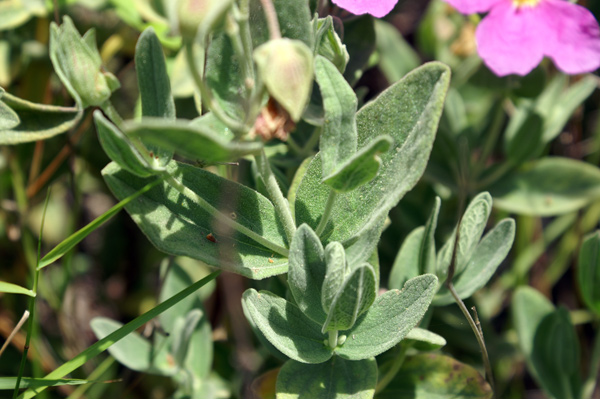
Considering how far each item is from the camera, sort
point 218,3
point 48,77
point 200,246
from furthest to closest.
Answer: point 48,77 < point 200,246 < point 218,3

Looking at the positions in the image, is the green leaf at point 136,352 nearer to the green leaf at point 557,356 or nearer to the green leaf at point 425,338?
the green leaf at point 425,338

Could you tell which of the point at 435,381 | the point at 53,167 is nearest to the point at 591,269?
the point at 435,381

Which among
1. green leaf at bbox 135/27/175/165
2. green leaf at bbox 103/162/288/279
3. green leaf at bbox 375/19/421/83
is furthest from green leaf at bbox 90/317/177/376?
green leaf at bbox 375/19/421/83

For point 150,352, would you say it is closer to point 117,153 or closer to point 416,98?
point 117,153

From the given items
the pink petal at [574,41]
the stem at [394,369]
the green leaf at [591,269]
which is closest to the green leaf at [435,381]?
the stem at [394,369]

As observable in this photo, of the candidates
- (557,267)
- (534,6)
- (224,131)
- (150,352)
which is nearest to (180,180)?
(224,131)

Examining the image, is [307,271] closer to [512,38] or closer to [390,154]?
[390,154]
